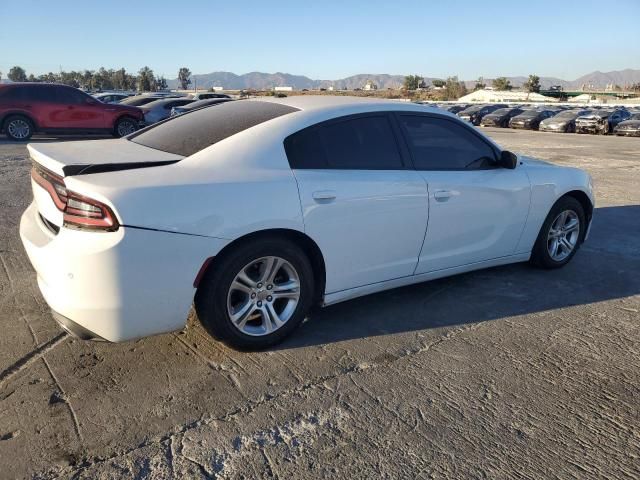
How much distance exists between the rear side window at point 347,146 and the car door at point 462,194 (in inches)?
8.3

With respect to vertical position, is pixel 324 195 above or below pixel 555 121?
above

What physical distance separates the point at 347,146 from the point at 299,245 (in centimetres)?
79

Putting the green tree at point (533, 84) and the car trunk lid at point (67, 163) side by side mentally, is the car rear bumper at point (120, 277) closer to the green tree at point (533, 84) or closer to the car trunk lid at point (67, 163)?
the car trunk lid at point (67, 163)

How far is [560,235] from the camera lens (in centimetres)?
518

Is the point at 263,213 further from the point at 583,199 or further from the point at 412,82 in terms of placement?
the point at 412,82

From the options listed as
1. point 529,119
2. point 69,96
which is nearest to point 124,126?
point 69,96

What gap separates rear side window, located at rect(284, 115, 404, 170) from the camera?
3.53 meters

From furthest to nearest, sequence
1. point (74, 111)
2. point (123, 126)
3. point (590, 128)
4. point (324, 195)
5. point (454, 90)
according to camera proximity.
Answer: point (454, 90) → point (590, 128) → point (123, 126) → point (74, 111) → point (324, 195)

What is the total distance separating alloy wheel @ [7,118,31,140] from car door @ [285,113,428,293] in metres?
14.8

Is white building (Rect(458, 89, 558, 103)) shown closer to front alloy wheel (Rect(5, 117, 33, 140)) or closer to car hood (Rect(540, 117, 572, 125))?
car hood (Rect(540, 117, 572, 125))

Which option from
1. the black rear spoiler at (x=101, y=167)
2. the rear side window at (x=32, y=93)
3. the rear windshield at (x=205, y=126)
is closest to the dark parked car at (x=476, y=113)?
the rear side window at (x=32, y=93)

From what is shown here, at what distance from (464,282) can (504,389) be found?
5.79 feet

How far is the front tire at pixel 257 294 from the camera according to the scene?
3.17 meters

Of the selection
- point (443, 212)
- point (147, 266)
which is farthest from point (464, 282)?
point (147, 266)
